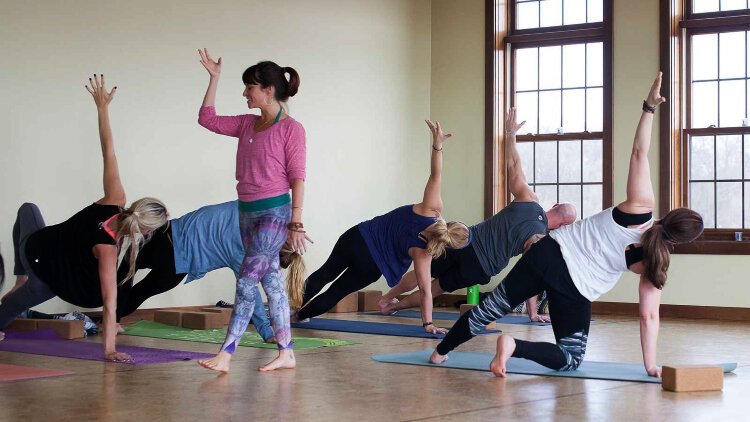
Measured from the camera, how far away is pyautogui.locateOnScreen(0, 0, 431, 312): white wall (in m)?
6.57

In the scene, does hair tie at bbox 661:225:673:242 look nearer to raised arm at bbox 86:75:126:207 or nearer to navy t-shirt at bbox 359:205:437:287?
navy t-shirt at bbox 359:205:437:287

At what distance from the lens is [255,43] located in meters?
8.20

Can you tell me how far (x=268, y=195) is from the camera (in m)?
4.19

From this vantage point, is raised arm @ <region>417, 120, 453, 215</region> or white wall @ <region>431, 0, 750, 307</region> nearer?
raised arm @ <region>417, 120, 453, 215</region>

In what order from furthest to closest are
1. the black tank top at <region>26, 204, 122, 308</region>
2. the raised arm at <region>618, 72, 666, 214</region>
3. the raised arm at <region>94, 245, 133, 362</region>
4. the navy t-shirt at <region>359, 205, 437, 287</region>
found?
the navy t-shirt at <region>359, 205, 437, 287</region> → the black tank top at <region>26, 204, 122, 308</region> → the raised arm at <region>94, 245, 133, 362</region> → the raised arm at <region>618, 72, 666, 214</region>

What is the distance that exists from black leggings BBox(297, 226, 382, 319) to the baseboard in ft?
10.3

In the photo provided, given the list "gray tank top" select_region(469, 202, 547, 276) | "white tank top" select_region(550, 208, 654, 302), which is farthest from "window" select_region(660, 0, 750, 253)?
"white tank top" select_region(550, 208, 654, 302)

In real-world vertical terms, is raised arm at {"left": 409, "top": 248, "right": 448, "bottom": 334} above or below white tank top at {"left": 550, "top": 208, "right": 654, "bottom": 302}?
below

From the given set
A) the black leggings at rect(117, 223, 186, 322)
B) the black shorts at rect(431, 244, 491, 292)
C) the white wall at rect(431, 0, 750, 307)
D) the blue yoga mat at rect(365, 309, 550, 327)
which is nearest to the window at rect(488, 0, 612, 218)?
the white wall at rect(431, 0, 750, 307)

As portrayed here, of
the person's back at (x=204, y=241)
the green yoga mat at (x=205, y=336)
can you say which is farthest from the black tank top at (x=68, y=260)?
the green yoga mat at (x=205, y=336)

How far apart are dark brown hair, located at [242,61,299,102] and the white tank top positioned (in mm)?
1382

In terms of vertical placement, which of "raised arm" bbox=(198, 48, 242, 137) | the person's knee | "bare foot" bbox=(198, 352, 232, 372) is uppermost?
"raised arm" bbox=(198, 48, 242, 137)

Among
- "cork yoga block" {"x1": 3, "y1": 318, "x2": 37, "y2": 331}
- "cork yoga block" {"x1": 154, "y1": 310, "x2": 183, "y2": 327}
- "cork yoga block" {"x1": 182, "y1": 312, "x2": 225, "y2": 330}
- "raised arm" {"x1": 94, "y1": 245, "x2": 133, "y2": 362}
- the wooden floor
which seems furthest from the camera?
"cork yoga block" {"x1": 154, "y1": 310, "x2": 183, "y2": 327}

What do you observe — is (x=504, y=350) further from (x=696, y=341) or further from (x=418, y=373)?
(x=696, y=341)
